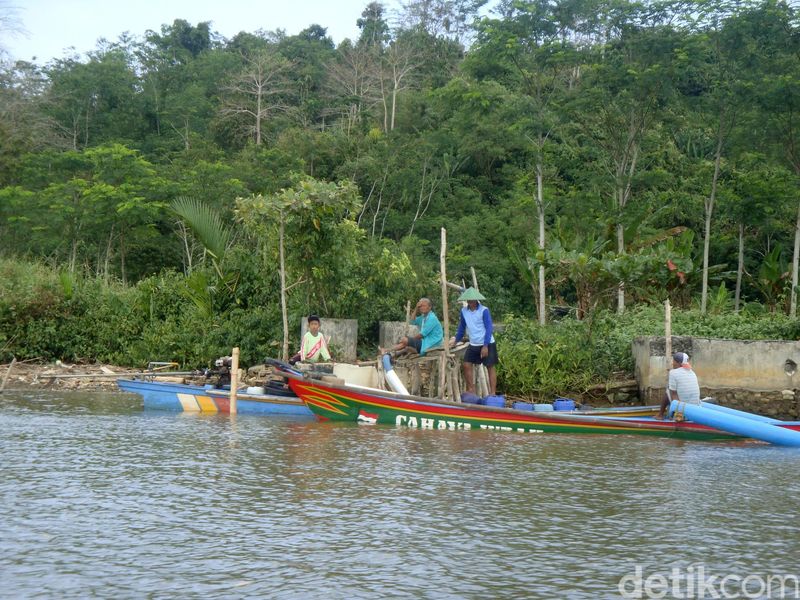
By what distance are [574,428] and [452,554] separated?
6659 millimetres

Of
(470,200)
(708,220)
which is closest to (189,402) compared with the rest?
(708,220)

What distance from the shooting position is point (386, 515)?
27.0ft

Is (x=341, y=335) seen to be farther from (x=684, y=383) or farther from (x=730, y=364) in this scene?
(x=684, y=383)

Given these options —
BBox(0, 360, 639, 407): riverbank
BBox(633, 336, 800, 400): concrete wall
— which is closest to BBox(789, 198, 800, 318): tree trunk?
BBox(633, 336, 800, 400): concrete wall

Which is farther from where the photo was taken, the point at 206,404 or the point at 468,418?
the point at 206,404

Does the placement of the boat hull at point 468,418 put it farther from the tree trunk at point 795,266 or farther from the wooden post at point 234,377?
the tree trunk at point 795,266

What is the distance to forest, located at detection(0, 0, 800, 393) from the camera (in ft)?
62.7

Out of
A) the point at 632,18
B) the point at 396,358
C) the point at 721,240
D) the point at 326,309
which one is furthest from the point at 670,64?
the point at 396,358

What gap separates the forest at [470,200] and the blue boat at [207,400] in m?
3.48

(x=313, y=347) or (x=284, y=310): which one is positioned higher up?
(x=284, y=310)

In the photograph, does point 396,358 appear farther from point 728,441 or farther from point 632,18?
point 632,18

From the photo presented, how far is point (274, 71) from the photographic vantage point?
145 ft

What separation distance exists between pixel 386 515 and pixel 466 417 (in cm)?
535

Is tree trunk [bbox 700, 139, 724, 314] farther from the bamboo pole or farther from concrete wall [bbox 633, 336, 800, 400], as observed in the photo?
the bamboo pole
